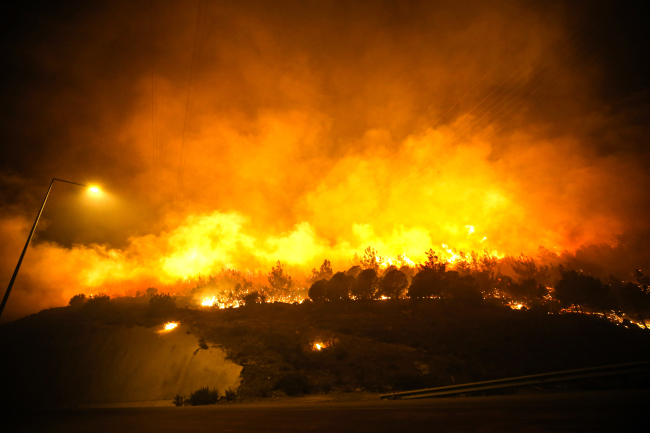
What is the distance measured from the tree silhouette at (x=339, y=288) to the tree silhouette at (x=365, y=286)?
6.03 feet

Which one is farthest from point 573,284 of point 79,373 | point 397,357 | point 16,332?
point 16,332

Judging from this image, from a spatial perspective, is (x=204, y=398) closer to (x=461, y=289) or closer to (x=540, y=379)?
(x=540, y=379)

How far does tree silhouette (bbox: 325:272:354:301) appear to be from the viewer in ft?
229

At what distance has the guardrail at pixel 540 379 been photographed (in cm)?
937

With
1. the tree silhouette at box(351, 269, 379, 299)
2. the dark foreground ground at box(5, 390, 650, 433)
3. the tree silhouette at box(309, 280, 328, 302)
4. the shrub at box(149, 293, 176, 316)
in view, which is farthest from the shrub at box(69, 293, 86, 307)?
the dark foreground ground at box(5, 390, 650, 433)

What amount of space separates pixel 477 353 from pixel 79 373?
40.6m

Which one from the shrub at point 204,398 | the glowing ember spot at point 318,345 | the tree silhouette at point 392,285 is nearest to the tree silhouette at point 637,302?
the tree silhouette at point 392,285

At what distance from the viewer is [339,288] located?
71.1m

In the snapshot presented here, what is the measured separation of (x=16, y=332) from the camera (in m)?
39.8

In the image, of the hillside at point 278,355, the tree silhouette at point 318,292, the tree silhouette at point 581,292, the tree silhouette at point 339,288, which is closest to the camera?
the hillside at point 278,355

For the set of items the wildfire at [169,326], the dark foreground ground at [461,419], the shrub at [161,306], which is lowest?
the dark foreground ground at [461,419]

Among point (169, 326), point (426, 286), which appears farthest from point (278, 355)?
point (426, 286)

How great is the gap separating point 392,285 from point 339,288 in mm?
13778

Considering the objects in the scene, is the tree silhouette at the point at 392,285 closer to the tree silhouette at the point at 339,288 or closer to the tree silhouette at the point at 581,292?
the tree silhouette at the point at 339,288
